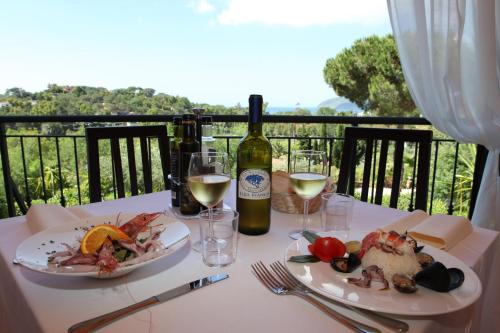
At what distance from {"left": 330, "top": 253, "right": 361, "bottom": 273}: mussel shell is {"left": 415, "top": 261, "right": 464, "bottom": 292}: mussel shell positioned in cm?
11

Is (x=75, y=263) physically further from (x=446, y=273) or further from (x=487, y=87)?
(x=487, y=87)

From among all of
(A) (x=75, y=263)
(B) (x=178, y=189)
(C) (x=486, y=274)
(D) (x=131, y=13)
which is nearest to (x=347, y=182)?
(C) (x=486, y=274)

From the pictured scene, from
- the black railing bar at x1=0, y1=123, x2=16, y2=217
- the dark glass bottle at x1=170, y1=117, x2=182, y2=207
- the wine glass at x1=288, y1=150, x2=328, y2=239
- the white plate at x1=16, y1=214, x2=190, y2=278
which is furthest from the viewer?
the black railing bar at x1=0, y1=123, x2=16, y2=217

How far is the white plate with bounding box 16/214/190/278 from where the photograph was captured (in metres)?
0.60

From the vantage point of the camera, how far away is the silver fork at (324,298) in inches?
19.8

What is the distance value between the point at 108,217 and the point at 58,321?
15.2 inches

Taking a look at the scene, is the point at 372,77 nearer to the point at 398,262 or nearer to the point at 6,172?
the point at 6,172

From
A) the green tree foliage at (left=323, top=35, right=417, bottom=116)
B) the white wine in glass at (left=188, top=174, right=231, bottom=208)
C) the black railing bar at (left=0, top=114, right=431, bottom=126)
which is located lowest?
the white wine in glass at (left=188, top=174, right=231, bottom=208)

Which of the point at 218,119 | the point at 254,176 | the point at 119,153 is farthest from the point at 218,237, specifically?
the point at 218,119

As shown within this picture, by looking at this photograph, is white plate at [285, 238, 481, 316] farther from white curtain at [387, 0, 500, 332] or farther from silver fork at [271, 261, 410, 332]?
white curtain at [387, 0, 500, 332]

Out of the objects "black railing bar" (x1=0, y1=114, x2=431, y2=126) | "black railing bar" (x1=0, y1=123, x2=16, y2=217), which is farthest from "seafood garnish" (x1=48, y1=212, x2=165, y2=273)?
"black railing bar" (x1=0, y1=123, x2=16, y2=217)

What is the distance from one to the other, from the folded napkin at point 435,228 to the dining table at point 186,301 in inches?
1.2

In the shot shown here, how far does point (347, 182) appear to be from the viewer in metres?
1.58

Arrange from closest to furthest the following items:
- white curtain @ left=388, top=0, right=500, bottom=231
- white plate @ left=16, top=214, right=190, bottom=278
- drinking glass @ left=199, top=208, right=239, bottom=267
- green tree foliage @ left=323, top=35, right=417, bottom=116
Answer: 1. white plate @ left=16, top=214, right=190, bottom=278
2. drinking glass @ left=199, top=208, right=239, bottom=267
3. white curtain @ left=388, top=0, right=500, bottom=231
4. green tree foliage @ left=323, top=35, right=417, bottom=116
